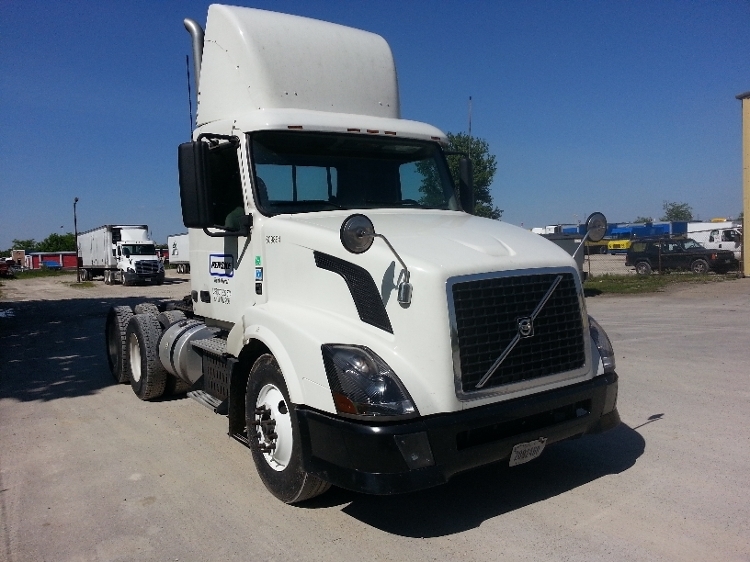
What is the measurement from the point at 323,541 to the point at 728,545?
7.90ft

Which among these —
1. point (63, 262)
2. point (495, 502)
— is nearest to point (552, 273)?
point (495, 502)

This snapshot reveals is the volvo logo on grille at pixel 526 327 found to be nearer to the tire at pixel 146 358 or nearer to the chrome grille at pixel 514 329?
the chrome grille at pixel 514 329

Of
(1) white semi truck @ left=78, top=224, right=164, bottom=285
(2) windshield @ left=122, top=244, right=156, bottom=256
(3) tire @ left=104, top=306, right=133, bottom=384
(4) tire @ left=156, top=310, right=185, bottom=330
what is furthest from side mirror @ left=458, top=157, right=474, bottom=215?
(2) windshield @ left=122, top=244, right=156, bottom=256

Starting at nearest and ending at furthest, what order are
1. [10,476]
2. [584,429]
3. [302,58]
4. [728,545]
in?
[728,545], [584,429], [10,476], [302,58]

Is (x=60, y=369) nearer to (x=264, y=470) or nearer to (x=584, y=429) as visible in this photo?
(x=264, y=470)

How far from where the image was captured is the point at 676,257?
1196 inches

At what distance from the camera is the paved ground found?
386 cm

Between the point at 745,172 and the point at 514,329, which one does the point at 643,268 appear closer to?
the point at 745,172

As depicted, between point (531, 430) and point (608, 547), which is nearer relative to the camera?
point (608, 547)

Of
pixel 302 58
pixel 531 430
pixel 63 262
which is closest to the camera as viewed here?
pixel 531 430

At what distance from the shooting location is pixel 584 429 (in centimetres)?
445

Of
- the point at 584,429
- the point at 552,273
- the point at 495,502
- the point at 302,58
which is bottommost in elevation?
the point at 495,502

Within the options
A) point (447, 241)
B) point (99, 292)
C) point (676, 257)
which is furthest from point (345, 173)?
point (99, 292)

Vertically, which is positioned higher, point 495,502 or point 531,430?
point 531,430
